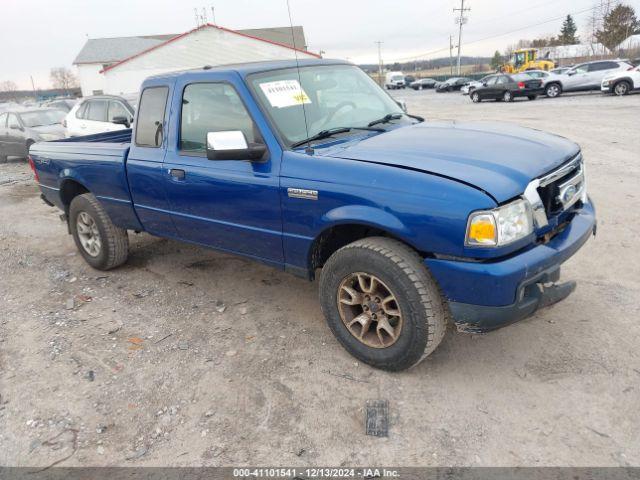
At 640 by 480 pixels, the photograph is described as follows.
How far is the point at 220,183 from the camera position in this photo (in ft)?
11.7

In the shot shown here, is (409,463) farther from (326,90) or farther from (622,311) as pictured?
(326,90)

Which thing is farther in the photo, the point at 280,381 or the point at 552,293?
the point at 280,381

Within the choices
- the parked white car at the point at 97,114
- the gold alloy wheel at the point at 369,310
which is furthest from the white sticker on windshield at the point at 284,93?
the parked white car at the point at 97,114

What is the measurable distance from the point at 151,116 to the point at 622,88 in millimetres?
22669

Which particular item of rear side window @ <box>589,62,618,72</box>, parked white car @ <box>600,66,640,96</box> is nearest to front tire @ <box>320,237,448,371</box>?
parked white car @ <box>600,66,640,96</box>

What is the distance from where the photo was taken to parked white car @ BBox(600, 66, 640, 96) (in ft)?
66.7

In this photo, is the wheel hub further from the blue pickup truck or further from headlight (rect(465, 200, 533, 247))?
headlight (rect(465, 200, 533, 247))

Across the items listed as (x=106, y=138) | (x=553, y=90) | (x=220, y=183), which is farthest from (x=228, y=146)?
(x=553, y=90)

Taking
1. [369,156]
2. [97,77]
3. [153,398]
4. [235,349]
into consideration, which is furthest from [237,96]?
[97,77]

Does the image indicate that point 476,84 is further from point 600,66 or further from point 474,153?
point 474,153

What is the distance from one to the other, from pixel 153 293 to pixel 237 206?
1.66 metres

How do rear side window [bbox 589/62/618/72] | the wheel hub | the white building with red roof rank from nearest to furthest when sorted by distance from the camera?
1. the wheel hub
2. rear side window [bbox 589/62/618/72]
3. the white building with red roof

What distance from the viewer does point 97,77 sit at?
→ 49.7 m

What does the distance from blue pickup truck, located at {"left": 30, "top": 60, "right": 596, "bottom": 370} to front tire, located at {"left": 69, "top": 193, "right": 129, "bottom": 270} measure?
0.55 meters
